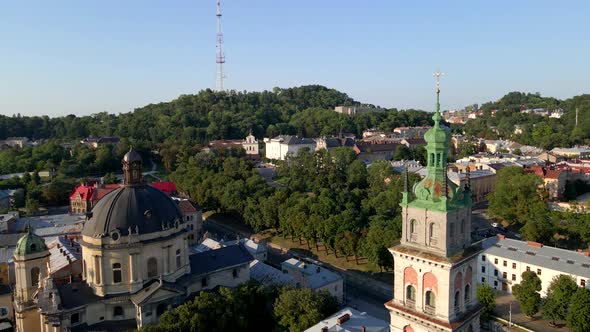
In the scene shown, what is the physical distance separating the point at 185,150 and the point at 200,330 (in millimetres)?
95482

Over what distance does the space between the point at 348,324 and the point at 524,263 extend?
2557 cm

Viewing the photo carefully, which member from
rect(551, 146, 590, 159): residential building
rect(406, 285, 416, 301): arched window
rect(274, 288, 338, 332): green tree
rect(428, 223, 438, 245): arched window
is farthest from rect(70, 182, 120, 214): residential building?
rect(551, 146, 590, 159): residential building

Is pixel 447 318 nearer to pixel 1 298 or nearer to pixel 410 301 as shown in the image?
pixel 410 301

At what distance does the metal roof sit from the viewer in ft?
163

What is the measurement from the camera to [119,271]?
135 feet

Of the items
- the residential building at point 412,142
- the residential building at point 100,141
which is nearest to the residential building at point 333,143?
the residential building at point 412,142

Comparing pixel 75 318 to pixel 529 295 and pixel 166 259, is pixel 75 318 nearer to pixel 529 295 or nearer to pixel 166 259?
pixel 166 259

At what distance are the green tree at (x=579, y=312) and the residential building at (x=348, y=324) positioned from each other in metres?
17.7

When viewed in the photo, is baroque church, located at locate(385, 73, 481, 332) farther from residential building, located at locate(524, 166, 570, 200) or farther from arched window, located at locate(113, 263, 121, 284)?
residential building, located at locate(524, 166, 570, 200)

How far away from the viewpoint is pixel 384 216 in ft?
229


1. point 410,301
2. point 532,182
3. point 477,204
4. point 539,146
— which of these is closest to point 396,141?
point 539,146

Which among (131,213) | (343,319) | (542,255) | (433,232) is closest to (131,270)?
(131,213)

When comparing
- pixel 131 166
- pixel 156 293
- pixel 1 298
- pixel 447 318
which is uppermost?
pixel 131 166

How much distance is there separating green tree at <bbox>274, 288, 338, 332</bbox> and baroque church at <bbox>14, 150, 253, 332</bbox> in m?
9.26
